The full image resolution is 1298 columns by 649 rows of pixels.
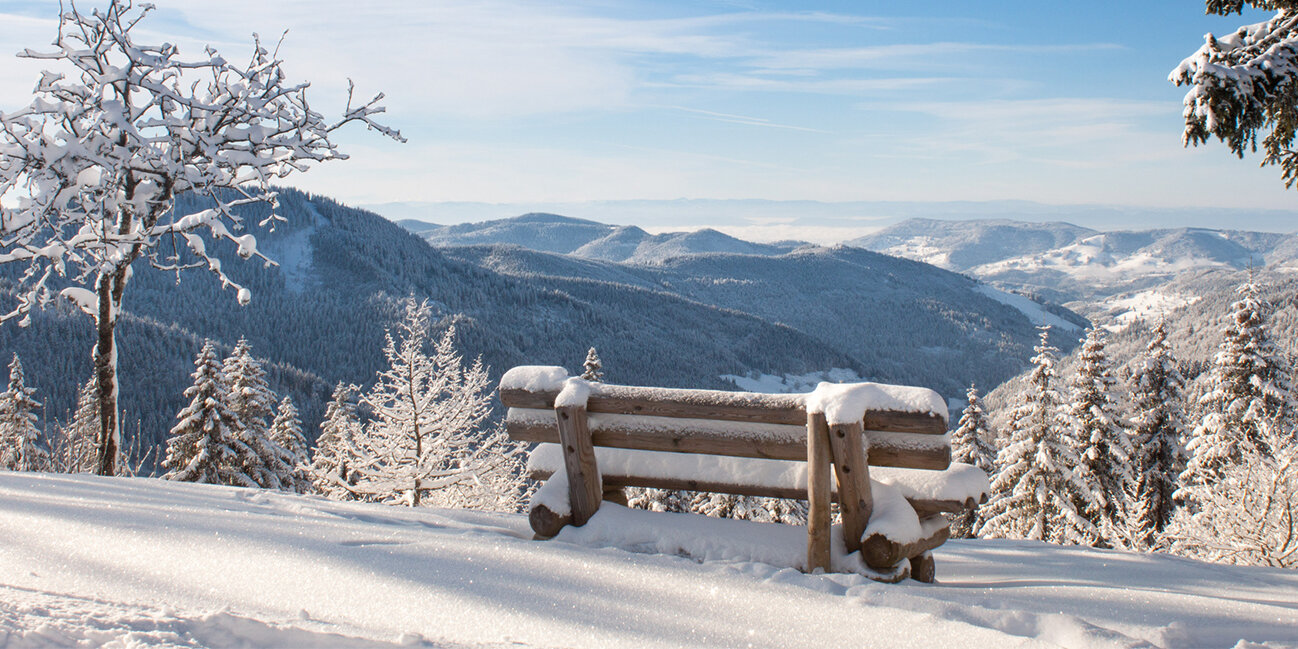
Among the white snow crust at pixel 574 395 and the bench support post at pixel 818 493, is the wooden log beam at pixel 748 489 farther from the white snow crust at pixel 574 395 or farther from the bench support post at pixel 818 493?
the white snow crust at pixel 574 395

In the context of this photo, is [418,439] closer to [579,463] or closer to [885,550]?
[579,463]

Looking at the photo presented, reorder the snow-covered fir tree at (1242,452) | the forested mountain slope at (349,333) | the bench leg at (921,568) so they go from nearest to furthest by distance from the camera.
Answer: the bench leg at (921,568)
the snow-covered fir tree at (1242,452)
the forested mountain slope at (349,333)

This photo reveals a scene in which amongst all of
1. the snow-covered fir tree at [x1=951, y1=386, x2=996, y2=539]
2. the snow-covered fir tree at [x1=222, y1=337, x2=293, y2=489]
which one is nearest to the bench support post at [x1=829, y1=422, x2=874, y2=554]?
the snow-covered fir tree at [x1=222, y1=337, x2=293, y2=489]

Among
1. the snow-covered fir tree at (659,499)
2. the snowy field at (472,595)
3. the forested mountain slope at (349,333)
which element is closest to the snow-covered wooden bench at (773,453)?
the snowy field at (472,595)

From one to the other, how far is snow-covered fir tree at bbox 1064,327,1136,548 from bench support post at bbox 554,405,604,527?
19545 millimetres

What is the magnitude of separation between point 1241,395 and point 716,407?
2267cm

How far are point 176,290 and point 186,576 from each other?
178303 mm

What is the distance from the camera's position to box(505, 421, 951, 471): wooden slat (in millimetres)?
4484

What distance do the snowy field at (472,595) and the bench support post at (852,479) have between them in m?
0.46

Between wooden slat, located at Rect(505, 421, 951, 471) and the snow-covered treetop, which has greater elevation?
the snow-covered treetop

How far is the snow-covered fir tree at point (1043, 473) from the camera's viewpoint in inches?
800

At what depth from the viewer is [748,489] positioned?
5.02 meters

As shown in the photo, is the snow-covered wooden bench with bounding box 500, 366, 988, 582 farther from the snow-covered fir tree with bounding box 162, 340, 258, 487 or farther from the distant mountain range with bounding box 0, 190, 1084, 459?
the distant mountain range with bounding box 0, 190, 1084, 459

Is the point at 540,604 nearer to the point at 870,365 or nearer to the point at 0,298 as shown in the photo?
the point at 0,298
